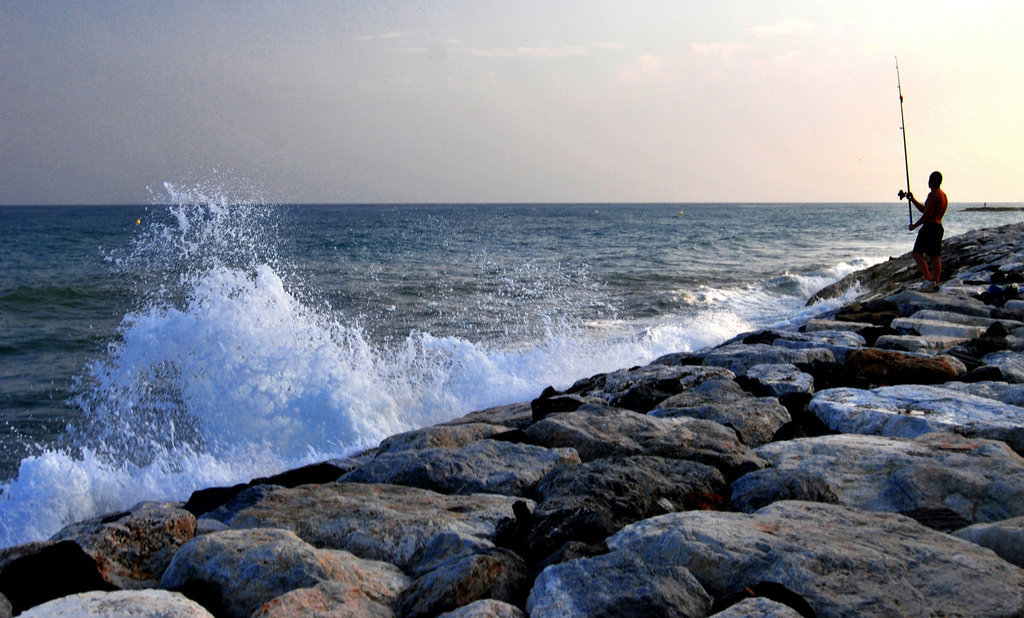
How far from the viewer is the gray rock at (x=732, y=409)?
12.8 ft

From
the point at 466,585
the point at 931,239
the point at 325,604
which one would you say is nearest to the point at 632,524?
the point at 466,585

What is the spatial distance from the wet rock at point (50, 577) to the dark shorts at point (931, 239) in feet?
31.1

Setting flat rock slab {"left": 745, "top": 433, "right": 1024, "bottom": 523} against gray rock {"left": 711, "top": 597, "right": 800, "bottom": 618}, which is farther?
flat rock slab {"left": 745, "top": 433, "right": 1024, "bottom": 523}

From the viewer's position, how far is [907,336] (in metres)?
5.82

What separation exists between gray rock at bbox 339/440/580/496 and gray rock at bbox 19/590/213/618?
1.52 m

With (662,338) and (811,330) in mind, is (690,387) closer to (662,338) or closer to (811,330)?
(811,330)

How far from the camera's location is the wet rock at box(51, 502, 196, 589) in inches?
102

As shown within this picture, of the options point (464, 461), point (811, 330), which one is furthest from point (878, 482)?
point (811, 330)

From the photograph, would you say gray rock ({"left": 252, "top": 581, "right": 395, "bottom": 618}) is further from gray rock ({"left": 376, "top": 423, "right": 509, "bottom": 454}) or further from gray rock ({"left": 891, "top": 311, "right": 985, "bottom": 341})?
gray rock ({"left": 891, "top": 311, "right": 985, "bottom": 341})

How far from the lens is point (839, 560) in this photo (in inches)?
83.8

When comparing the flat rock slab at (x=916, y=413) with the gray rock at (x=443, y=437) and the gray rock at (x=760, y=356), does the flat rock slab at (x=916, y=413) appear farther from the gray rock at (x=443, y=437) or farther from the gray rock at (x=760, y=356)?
the gray rock at (x=443, y=437)

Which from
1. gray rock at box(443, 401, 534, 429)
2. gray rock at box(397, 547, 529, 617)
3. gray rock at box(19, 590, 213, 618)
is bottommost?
gray rock at box(443, 401, 534, 429)

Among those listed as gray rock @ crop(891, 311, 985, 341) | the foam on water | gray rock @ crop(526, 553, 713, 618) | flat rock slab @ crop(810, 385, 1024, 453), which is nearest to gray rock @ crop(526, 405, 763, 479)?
flat rock slab @ crop(810, 385, 1024, 453)

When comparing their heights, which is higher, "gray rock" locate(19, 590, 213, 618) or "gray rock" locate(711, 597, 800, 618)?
"gray rock" locate(19, 590, 213, 618)
